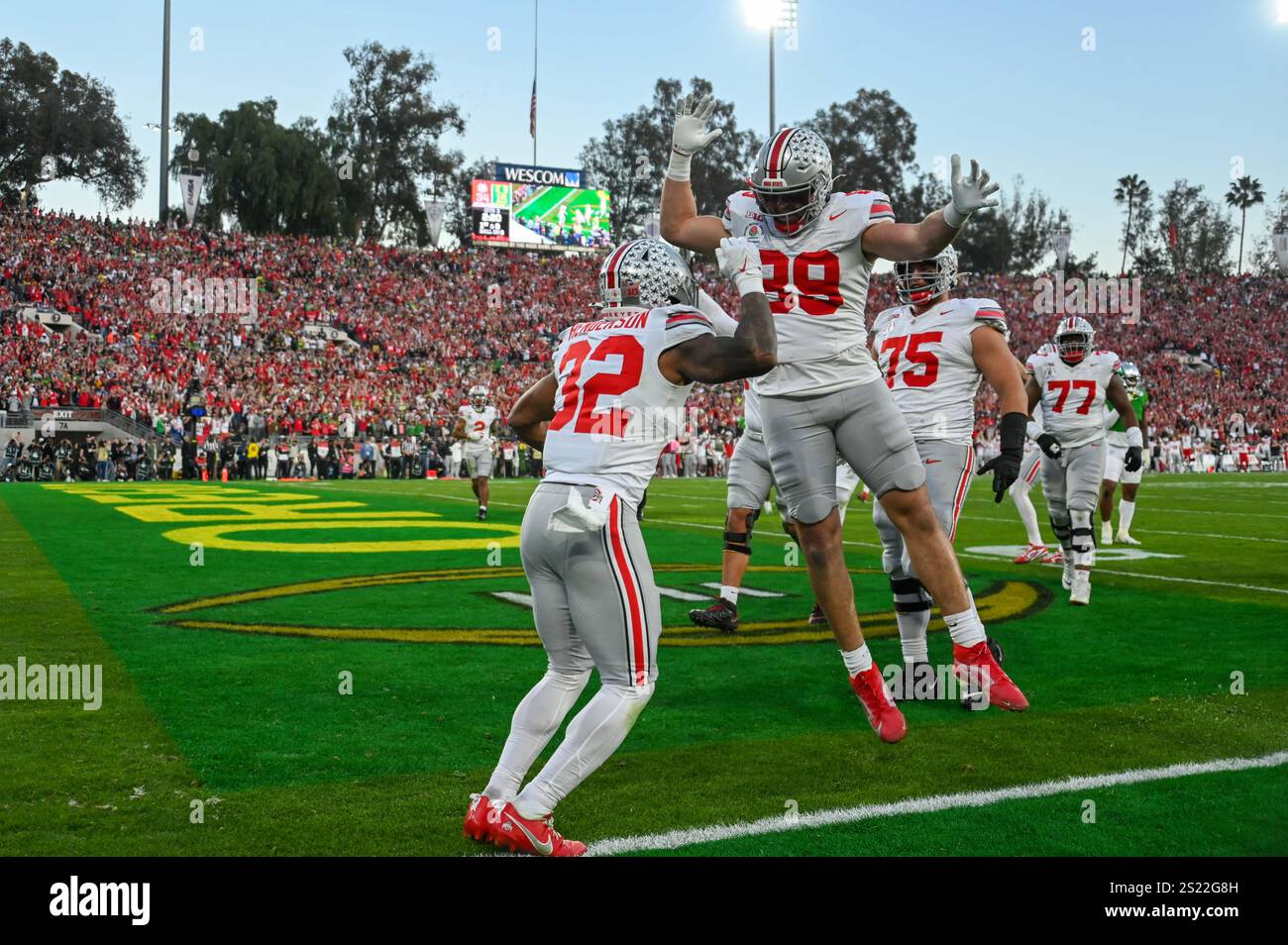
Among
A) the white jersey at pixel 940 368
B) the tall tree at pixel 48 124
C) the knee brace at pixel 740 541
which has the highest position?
the tall tree at pixel 48 124

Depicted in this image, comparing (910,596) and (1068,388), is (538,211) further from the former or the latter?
(910,596)

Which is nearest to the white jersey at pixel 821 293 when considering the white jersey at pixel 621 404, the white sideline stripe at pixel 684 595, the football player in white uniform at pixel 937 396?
the football player in white uniform at pixel 937 396

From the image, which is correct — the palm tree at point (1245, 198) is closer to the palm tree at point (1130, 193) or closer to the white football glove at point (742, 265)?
the palm tree at point (1130, 193)

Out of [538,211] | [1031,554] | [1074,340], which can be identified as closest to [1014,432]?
[1074,340]

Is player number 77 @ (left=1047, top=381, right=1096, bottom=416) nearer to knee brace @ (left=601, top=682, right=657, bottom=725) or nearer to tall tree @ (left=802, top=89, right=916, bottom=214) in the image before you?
knee brace @ (left=601, top=682, right=657, bottom=725)

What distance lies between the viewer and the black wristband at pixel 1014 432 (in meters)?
5.91

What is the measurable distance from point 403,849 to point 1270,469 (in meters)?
43.1

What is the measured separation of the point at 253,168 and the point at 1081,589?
51.2 metres

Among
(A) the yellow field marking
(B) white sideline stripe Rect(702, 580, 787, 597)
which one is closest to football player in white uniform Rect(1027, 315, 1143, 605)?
(B) white sideline stripe Rect(702, 580, 787, 597)

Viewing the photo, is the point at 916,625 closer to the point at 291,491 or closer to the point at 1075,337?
the point at 1075,337

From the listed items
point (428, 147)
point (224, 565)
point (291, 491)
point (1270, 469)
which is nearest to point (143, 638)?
point (224, 565)

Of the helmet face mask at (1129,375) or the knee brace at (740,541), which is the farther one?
the helmet face mask at (1129,375)

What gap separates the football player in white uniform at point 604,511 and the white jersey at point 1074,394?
5.87 metres

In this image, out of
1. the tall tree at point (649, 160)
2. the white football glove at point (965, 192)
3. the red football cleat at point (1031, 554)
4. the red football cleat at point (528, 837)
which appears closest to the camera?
the red football cleat at point (528, 837)
